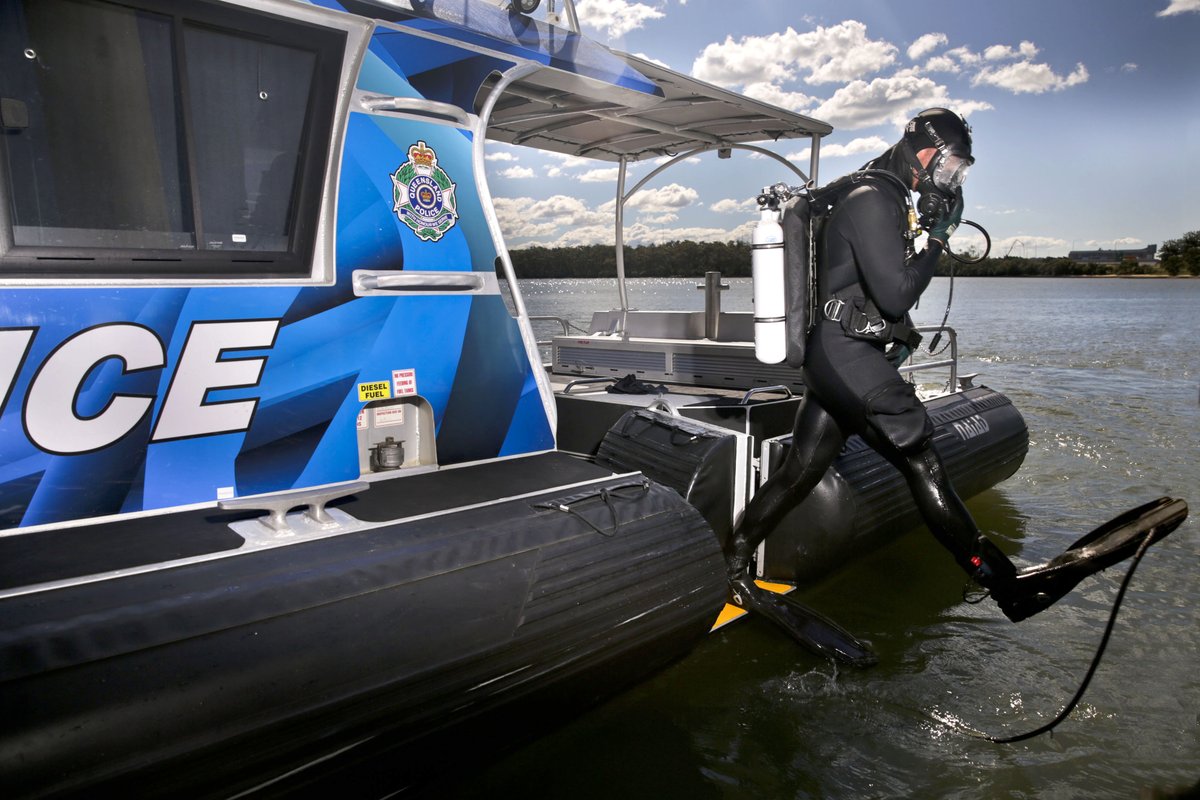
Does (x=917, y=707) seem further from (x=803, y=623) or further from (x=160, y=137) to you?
(x=160, y=137)

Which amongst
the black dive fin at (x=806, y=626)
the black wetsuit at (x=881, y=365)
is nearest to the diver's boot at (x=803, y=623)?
the black dive fin at (x=806, y=626)

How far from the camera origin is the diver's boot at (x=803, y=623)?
3301mm

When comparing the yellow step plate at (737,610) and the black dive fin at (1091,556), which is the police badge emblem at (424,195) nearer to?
the yellow step plate at (737,610)

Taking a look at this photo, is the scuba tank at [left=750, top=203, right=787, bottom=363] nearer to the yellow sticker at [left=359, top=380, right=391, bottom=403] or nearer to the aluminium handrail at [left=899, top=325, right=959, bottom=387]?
the yellow sticker at [left=359, top=380, right=391, bottom=403]

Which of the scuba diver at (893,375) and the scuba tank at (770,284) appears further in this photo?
the scuba tank at (770,284)

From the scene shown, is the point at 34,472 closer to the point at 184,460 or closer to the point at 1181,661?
the point at 184,460

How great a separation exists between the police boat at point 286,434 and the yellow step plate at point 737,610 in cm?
52

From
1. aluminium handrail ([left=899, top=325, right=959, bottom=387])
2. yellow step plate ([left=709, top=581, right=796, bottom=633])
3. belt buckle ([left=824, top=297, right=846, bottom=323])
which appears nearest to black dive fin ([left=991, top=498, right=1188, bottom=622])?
yellow step plate ([left=709, top=581, right=796, bottom=633])

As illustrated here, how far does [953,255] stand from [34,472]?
3.45 metres

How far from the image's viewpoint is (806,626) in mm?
3387

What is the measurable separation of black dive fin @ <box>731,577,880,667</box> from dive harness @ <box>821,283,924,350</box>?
117cm

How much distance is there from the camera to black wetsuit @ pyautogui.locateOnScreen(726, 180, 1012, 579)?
3.02 meters

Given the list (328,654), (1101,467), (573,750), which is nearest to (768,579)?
→ (573,750)

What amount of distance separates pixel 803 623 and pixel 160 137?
2.91 meters
